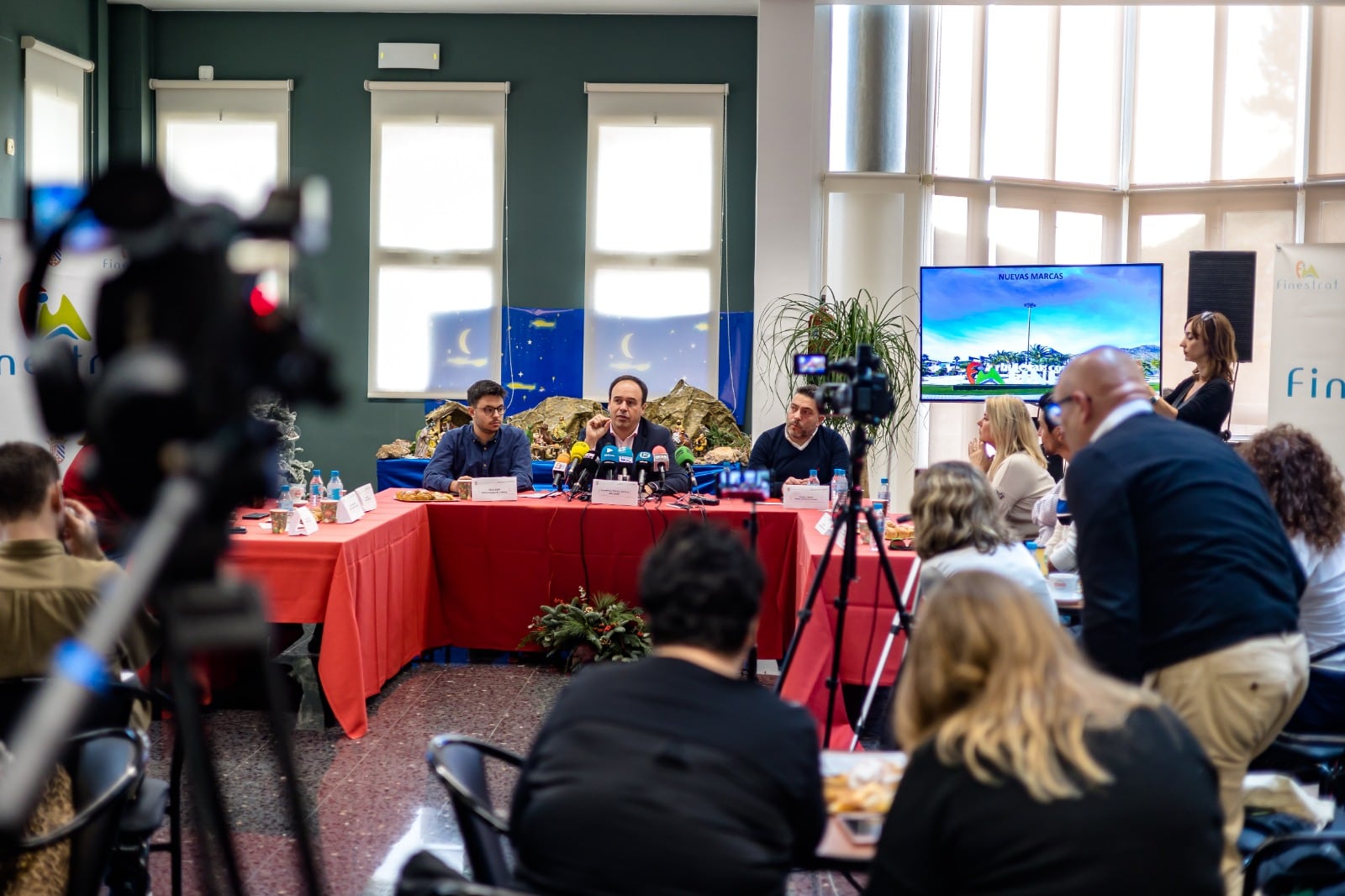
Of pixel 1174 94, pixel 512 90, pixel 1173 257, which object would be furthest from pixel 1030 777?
pixel 1174 94

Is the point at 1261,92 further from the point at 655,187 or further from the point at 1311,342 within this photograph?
the point at 655,187

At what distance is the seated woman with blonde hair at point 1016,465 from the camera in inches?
166

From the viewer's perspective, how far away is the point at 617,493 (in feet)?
16.0

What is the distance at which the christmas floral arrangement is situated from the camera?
184 inches

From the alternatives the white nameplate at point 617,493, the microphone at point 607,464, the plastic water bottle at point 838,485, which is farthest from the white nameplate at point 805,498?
the microphone at point 607,464

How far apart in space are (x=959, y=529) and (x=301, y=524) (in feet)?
7.82

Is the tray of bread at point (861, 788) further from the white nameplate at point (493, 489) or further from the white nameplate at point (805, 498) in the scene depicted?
the white nameplate at point (493, 489)

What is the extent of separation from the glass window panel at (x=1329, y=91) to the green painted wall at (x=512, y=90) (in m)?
4.22

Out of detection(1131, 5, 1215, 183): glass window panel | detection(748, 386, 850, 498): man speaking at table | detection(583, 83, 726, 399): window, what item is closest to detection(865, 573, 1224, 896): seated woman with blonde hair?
detection(748, 386, 850, 498): man speaking at table

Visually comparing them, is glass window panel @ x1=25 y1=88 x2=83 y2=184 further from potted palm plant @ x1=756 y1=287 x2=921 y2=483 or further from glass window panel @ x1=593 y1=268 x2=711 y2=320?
potted palm plant @ x1=756 y1=287 x2=921 y2=483

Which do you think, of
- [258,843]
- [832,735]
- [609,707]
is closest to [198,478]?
[609,707]

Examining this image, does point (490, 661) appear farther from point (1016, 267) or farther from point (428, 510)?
point (1016, 267)

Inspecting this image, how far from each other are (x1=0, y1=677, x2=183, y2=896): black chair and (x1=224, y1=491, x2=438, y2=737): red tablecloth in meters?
1.42

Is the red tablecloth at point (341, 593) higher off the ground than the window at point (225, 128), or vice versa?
the window at point (225, 128)
